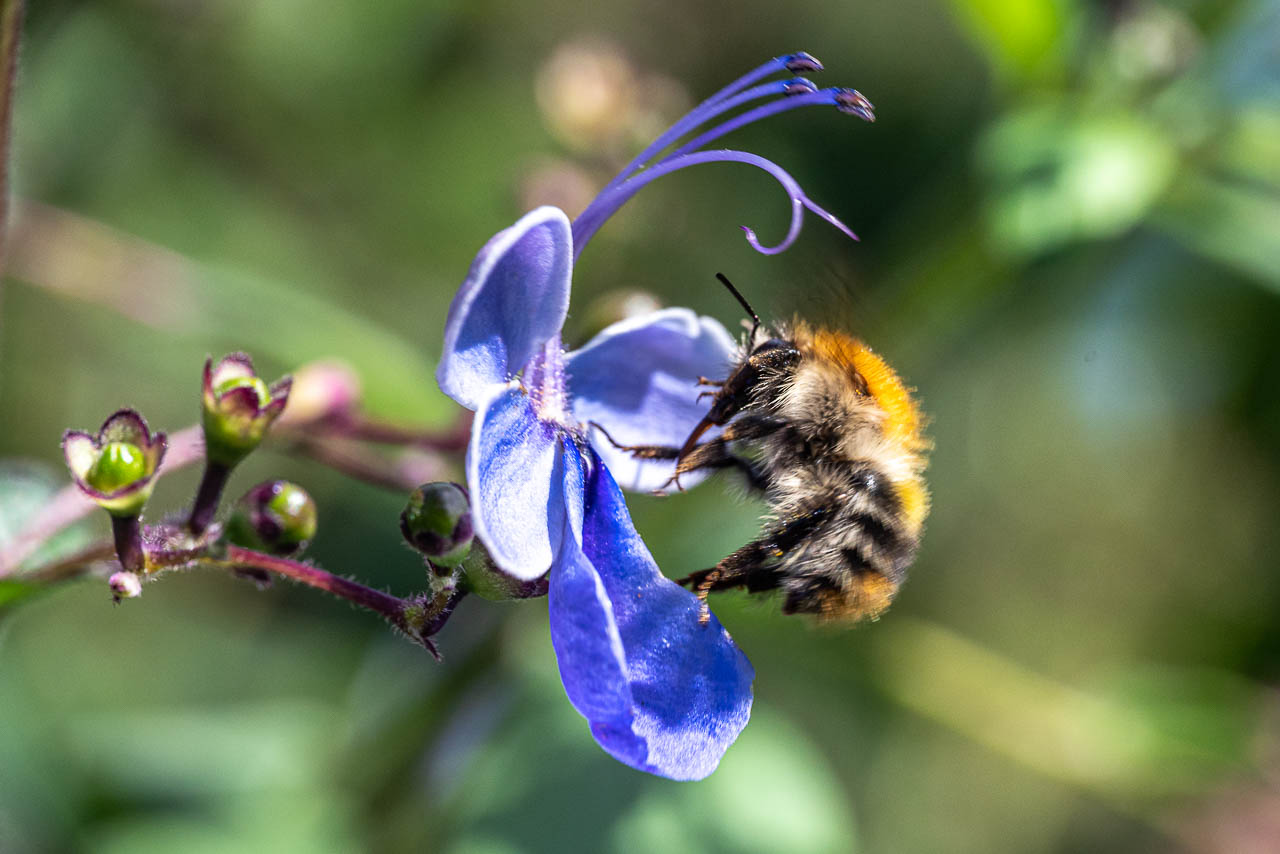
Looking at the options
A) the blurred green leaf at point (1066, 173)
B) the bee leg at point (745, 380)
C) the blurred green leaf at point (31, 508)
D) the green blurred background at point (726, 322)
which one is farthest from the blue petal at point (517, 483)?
the blurred green leaf at point (1066, 173)

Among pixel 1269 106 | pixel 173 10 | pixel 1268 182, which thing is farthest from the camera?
pixel 173 10

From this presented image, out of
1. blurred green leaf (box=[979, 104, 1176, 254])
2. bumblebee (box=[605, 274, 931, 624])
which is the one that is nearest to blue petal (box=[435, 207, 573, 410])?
bumblebee (box=[605, 274, 931, 624])

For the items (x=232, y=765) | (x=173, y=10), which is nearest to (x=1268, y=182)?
(x=232, y=765)

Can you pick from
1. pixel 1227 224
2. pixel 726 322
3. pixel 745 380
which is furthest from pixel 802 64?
pixel 726 322

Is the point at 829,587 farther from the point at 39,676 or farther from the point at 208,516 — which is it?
the point at 39,676

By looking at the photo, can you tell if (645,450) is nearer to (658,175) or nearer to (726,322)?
(658,175)

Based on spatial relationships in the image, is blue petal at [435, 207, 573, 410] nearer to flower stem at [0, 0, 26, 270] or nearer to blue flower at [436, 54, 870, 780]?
blue flower at [436, 54, 870, 780]
